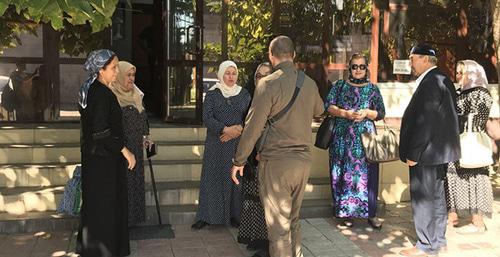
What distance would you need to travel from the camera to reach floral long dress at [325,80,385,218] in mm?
5305

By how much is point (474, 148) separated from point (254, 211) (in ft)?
7.38

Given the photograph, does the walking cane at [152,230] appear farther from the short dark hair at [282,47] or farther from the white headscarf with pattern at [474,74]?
the white headscarf with pattern at [474,74]

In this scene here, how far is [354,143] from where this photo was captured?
5.36m

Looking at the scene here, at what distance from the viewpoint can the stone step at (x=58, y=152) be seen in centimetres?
628

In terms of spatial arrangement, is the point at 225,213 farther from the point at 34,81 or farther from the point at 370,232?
the point at 34,81

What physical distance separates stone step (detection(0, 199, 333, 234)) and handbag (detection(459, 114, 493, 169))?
157 centimetres

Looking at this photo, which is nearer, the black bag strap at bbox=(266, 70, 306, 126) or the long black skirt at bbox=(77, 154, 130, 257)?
the black bag strap at bbox=(266, 70, 306, 126)

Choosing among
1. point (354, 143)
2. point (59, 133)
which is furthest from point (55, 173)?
point (354, 143)

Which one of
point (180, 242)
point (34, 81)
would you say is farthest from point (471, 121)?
point (34, 81)

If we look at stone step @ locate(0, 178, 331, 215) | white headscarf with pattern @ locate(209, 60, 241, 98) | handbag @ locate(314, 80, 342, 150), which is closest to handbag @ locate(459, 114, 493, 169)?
handbag @ locate(314, 80, 342, 150)

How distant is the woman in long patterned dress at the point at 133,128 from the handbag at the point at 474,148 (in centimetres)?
305

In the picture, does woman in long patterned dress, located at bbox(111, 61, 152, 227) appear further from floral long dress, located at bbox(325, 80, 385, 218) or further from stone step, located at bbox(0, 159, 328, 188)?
floral long dress, located at bbox(325, 80, 385, 218)

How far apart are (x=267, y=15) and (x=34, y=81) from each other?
11.3 ft

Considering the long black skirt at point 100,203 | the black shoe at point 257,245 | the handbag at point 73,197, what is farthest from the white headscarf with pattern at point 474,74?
the handbag at point 73,197
